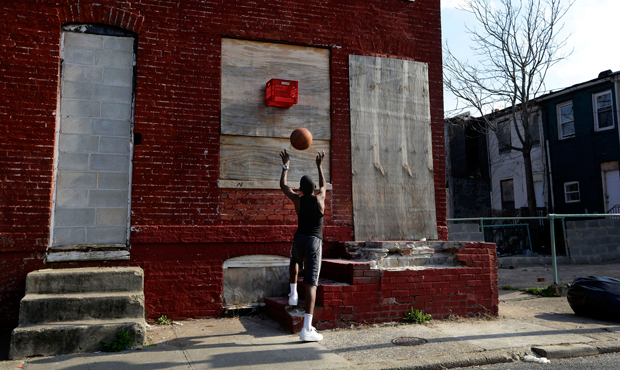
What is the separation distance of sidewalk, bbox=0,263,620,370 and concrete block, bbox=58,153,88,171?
253 centimetres

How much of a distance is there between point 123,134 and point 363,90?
157 inches

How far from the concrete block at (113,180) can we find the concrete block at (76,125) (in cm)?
68

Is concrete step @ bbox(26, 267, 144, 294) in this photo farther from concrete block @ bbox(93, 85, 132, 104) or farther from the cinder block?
concrete block @ bbox(93, 85, 132, 104)

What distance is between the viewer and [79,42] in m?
6.74

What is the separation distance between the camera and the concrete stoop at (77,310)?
5027 millimetres

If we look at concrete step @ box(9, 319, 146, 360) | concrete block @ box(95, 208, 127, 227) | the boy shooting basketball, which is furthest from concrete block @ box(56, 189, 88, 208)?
the boy shooting basketball

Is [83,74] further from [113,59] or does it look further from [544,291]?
[544,291]

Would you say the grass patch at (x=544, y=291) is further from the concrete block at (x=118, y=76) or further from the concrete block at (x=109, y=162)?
the concrete block at (x=118, y=76)

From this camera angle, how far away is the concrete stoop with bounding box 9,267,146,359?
5.03 meters

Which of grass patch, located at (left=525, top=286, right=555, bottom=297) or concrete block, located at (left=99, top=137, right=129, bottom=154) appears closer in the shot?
concrete block, located at (left=99, top=137, right=129, bottom=154)

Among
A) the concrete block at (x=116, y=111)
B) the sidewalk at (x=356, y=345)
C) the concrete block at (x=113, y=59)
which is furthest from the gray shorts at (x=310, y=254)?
the concrete block at (x=113, y=59)

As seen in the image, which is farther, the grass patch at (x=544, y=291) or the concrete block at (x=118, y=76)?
the grass patch at (x=544, y=291)

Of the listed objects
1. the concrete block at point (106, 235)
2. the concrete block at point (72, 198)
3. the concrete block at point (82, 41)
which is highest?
the concrete block at point (82, 41)

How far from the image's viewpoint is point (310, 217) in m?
5.75
